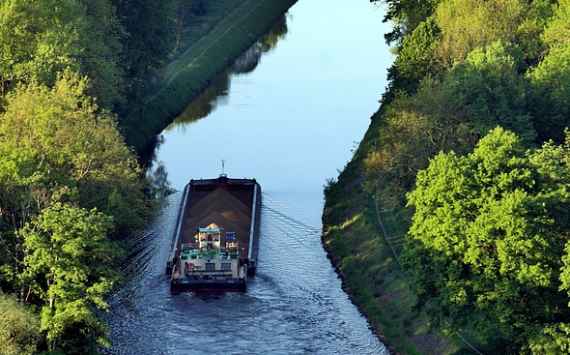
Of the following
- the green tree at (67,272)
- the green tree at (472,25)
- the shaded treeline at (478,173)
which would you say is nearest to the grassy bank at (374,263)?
the shaded treeline at (478,173)

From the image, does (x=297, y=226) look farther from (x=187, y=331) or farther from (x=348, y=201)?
(x=187, y=331)

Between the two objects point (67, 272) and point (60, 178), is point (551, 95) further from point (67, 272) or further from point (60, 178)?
point (67, 272)

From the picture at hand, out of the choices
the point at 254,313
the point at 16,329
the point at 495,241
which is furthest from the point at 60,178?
the point at 495,241

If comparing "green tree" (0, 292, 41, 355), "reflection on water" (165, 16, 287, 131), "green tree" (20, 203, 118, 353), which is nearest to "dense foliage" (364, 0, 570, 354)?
"green tree" (20, 203, 118, 353)

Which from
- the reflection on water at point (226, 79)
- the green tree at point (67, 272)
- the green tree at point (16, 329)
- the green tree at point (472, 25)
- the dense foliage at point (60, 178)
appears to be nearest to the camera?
the green tree at point (16, 329)

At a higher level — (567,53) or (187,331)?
(567,53)

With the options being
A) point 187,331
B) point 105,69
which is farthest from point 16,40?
point 187,331

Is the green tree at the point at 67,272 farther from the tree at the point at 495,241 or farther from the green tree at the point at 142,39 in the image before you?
the green tree at the point at 142,39
